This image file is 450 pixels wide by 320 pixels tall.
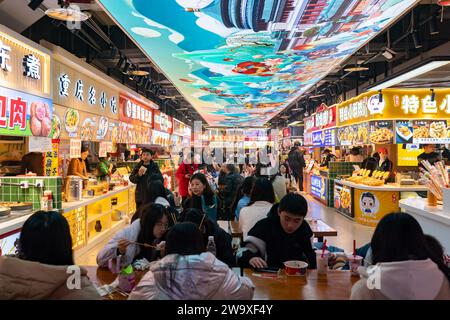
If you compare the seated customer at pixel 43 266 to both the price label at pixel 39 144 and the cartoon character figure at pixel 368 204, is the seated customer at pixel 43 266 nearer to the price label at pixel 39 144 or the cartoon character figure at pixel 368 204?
the price label at pixel 39 144

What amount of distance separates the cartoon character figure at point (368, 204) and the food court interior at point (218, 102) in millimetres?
32

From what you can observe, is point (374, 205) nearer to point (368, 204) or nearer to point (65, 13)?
point (368, 204)

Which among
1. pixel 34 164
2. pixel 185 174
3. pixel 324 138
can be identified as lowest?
pixel 185 174

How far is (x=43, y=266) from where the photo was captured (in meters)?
1.64

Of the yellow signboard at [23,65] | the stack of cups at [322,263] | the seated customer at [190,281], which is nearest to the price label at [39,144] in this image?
the yellow signboard at [23,65]

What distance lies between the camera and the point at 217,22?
4887 millimetres

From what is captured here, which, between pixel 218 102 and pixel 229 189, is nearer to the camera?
pixel 229 189

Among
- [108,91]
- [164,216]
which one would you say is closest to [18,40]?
[164,216]

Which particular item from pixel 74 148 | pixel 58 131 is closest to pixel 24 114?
pixel 58 131

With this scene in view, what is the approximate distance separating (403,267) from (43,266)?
1.61 metres

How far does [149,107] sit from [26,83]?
854 centimetres

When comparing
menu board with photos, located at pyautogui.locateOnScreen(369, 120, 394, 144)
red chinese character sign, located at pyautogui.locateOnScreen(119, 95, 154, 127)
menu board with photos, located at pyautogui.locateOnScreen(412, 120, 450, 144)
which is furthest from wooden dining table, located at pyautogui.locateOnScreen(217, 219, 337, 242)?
red chinese character sign, located at pyautogui.locateOnScreen(119, 95, 154, 127)

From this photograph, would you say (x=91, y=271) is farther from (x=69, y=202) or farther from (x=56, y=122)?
(x=56, y=122)

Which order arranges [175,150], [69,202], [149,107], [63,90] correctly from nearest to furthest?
[69,202], [63,90], [149,107], [175,150]
